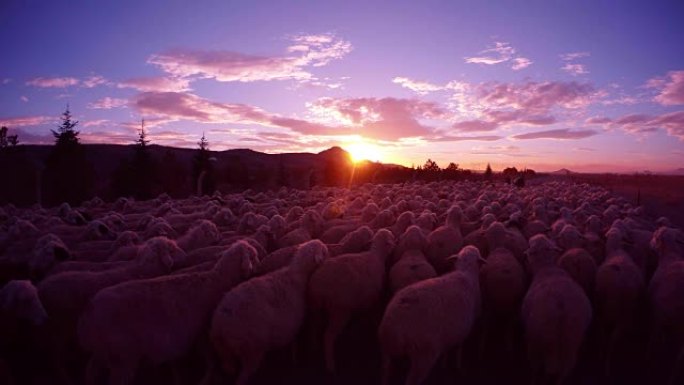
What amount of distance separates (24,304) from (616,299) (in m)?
8.56

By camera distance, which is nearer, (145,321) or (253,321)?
(145,321)

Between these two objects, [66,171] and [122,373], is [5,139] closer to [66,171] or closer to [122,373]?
[66,171]

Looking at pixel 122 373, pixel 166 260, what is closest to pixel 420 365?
pixel 122 373

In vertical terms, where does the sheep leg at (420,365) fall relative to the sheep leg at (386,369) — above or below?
above

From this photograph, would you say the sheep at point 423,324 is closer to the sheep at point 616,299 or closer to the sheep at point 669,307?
the sheep at point 616,299

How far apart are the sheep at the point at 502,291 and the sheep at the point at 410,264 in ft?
3.08

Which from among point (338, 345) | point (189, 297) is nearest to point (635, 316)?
point (338, 345)

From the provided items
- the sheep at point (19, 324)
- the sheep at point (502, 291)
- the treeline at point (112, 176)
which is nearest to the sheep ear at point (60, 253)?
the sheep at point (19, 324)

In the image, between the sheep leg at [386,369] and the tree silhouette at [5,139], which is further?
the tree silhouette at [5,139]

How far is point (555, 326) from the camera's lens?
19.4ft

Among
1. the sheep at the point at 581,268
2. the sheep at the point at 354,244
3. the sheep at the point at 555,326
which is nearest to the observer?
the sheep at the point at 555,326

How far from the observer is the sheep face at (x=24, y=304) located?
5793 millimetres

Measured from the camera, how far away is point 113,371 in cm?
536

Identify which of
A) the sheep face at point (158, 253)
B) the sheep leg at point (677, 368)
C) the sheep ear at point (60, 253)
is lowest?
the sheep leg at point (677, 368)
